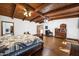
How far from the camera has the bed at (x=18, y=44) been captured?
6.59 ft

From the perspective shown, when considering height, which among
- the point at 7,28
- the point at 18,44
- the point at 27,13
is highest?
the point at 27,13

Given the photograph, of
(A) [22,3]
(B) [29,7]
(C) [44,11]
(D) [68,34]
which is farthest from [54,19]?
(A) [22,3]

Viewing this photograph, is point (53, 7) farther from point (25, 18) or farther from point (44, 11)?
point (25, 18)

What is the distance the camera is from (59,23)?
2.25 m

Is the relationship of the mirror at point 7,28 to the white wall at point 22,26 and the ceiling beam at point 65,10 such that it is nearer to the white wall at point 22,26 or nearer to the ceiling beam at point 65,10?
the white wall at point 22,26

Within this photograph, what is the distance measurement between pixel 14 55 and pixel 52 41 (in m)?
0.89

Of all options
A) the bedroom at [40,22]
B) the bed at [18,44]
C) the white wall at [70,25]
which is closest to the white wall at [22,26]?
the bedroom at [40,22]

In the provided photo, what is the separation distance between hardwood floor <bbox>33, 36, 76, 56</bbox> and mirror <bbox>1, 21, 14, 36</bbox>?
77 centimetres

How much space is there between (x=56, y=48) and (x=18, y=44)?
832 millimetres

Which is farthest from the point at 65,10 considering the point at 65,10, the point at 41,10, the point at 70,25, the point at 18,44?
the point at 18,44

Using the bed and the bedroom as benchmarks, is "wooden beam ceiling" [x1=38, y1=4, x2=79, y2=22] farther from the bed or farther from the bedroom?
the bed

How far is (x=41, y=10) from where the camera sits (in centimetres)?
217

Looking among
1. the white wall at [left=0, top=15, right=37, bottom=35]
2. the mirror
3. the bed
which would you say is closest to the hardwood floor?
the bed

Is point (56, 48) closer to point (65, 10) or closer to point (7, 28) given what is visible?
point (65, 10)
